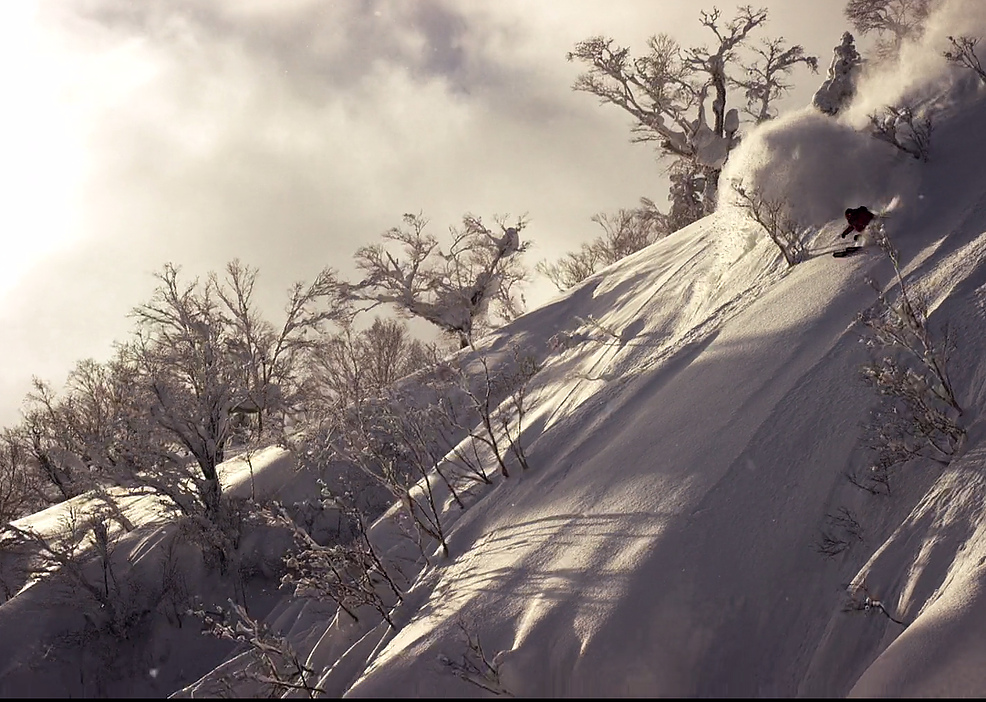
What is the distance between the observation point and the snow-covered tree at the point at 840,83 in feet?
40.9

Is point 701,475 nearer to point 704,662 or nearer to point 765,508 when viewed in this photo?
point 765,508

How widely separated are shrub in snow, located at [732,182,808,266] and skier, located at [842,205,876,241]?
2.34ft

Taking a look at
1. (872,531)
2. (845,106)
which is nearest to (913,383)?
(872,531)

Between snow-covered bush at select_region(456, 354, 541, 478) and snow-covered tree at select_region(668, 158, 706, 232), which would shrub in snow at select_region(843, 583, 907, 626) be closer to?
snow-covered bush at select_region(456, 354, 541, 478)

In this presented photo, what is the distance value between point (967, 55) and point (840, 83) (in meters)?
1.88

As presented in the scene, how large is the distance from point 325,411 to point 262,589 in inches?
175

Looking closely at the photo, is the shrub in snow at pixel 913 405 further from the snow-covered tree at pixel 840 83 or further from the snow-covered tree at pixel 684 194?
the snow-covered tree at pixel 684 194

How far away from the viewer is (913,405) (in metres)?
6.41

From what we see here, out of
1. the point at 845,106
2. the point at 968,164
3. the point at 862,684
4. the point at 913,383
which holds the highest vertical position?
the point at 845,106

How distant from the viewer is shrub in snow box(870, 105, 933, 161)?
34.9ft

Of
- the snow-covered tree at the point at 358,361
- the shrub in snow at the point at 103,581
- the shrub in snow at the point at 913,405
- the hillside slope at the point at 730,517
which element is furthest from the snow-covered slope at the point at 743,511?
the snow-covered tree at the point at 358,361

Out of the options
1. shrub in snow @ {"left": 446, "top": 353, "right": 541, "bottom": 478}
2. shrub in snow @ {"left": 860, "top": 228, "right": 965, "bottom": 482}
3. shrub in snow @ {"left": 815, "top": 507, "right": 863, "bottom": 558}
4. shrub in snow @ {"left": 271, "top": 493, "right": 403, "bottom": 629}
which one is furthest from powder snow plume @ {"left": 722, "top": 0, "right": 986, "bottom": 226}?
shrub in snow @ {"left": 271, "top": 493, "right": 403, "bottom": 629}

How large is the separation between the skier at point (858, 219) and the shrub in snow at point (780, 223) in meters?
0.71

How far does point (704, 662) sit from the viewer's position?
551cm
